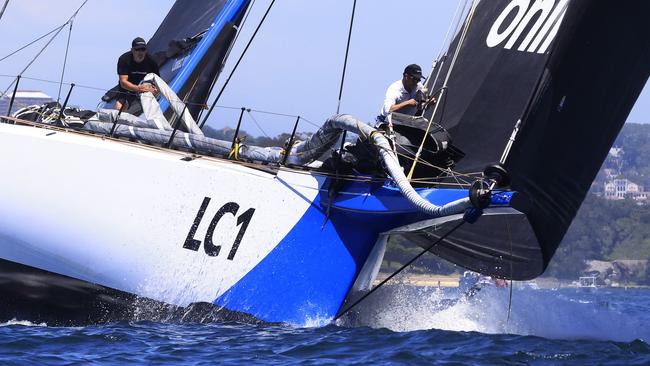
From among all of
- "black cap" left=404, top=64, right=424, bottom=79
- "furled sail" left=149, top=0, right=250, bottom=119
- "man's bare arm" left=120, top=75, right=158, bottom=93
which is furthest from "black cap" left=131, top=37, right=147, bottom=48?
"black cap" left=404, top=64, right=424, bottom=79

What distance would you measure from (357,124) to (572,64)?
68.8 inches

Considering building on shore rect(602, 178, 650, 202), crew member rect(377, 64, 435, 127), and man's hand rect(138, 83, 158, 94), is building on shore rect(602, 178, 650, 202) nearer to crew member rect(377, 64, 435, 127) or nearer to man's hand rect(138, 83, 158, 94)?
man's hand rect(138, 83, 158, 94)

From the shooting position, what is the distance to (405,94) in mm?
11156

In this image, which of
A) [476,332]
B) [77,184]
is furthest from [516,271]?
[77,184]

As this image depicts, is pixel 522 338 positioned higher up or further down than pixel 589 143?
further down

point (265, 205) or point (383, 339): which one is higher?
point (265, 205)

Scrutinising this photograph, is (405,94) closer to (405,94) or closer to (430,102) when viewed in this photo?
(405,94)

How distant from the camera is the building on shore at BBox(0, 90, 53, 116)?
39.9ft

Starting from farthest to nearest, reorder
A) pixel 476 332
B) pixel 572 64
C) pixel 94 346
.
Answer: pixel 476 332
pixel 572 64
pixel 94 346

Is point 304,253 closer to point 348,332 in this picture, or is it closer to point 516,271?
point 348,332

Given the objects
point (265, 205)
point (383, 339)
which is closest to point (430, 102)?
point (265, 205)

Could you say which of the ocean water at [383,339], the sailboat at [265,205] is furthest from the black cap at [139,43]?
the ocean water at [383,339]

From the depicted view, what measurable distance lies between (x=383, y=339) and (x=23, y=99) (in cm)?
551

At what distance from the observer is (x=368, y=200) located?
1062cm
